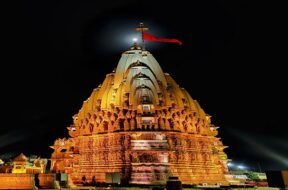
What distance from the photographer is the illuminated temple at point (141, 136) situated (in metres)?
34.9

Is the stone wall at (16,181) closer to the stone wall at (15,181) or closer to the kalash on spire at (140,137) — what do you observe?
the stone wall at (15,181)

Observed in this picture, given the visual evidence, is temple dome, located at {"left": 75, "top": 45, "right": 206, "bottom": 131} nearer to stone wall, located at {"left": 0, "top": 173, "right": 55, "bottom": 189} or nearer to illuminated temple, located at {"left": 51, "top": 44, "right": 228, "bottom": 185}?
illuminated temple, located at {"left": 51, "top": 44, "right": 228, "bottom": 185}

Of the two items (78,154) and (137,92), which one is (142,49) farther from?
(78,154)

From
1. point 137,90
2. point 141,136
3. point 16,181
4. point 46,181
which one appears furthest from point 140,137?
point 16,181

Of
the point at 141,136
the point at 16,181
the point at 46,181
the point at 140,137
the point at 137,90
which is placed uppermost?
the point at 137,90

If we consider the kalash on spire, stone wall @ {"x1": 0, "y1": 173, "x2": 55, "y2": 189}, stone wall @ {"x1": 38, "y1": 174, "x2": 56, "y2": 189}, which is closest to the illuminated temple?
the kalash on spire

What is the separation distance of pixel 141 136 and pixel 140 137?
0.18 metres

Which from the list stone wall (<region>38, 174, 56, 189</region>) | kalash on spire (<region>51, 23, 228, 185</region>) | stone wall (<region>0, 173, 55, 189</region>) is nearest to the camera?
stone wall (<region>0, 173, 55, 189</region>)

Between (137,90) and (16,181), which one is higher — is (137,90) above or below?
above

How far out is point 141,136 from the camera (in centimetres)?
3597

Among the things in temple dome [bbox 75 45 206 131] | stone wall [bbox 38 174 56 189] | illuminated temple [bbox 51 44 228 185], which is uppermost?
temple dome [bbox 75 45 206 131]

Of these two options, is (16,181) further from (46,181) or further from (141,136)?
(141,136)

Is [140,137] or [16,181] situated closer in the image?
[16,181]

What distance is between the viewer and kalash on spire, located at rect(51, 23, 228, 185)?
34.9 meters
